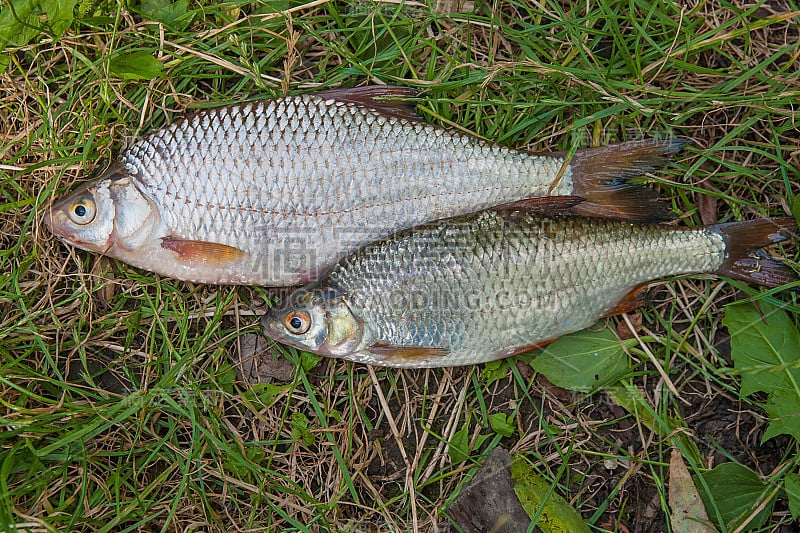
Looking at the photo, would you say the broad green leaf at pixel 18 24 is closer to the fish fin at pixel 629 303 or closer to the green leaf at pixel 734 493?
the fish fin at pixel 629 303

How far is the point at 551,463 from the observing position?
307cm

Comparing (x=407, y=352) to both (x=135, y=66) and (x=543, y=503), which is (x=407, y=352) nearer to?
(x=543, y=503)

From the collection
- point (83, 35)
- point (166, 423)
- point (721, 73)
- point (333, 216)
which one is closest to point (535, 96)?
point (721, 73)

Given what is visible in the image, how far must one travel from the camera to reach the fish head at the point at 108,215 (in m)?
2.89

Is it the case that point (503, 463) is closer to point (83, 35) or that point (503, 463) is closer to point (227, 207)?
point (227, 207)

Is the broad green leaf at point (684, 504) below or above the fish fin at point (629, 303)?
below

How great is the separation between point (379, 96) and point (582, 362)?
1.78 metres

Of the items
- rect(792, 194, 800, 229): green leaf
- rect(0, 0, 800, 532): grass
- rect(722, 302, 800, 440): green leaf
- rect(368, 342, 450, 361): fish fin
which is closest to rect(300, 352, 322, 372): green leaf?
rect(0, 0, 800, 532): grass

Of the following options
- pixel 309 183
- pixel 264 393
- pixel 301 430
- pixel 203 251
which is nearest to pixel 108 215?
pixel 203 251

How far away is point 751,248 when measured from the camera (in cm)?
290

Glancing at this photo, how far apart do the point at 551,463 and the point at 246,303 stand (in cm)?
188

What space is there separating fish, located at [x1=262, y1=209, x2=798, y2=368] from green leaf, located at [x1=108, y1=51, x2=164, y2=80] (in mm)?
1441

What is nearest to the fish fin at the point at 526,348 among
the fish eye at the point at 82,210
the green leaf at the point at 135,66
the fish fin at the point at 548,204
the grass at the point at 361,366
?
the grass at the point at 361,366

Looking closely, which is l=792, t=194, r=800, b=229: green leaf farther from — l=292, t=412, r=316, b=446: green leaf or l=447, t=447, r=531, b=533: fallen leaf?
l=292, t=412, r=316, b=446: green leaf
